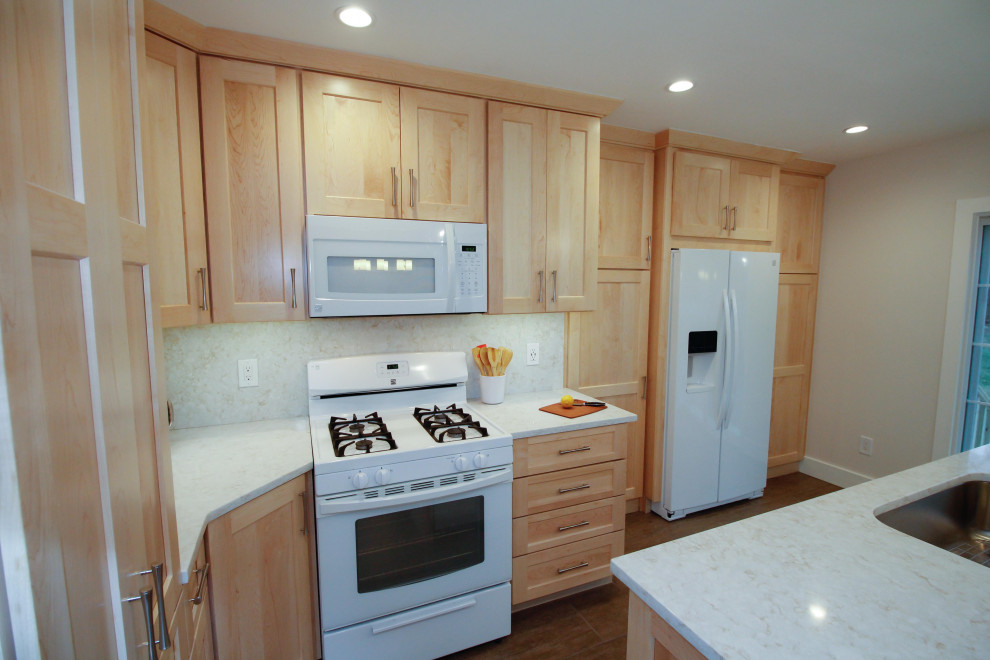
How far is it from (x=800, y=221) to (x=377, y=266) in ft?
11.0

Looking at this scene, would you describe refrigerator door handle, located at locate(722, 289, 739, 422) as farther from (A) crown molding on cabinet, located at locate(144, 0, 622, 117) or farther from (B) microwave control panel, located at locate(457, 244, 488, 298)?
(B) microwave control panel, located at locate(457, 244, 488, 298)

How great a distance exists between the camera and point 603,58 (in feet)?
6.06

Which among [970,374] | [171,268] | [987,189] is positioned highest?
[987,189]

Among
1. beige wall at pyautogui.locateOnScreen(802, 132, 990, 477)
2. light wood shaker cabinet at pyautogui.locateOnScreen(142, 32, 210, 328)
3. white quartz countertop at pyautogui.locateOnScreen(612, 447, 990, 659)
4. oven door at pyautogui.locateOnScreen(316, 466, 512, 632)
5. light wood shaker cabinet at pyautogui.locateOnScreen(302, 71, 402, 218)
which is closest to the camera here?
white quartz countertop at pyautogui.locateOnScreen(612, 447, 990, 659)

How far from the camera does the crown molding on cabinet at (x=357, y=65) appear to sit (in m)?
1.53

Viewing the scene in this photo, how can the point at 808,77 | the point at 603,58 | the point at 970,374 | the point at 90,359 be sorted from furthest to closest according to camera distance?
the point at 970,374
the point at 808,77
the point at 603,58
the point at 90,359

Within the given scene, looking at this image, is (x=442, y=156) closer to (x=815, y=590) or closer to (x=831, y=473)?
(x=815, y=590)

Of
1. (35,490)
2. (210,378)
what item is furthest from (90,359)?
(210,378)

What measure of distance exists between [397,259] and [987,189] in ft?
11.6

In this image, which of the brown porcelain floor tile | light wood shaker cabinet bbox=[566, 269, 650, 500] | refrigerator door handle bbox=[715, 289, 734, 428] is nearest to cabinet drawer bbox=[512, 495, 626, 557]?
the brown porcelain floor tile

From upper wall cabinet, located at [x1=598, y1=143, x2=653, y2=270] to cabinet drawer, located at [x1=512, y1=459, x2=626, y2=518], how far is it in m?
1.23

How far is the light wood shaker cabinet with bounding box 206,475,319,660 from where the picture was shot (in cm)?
132

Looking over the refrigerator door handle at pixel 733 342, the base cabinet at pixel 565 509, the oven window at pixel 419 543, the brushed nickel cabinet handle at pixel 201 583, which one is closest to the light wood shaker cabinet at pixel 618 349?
the refrigerator door handle at pixel 733 342

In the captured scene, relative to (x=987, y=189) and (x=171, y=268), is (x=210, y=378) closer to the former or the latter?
(x=171, y=268)
